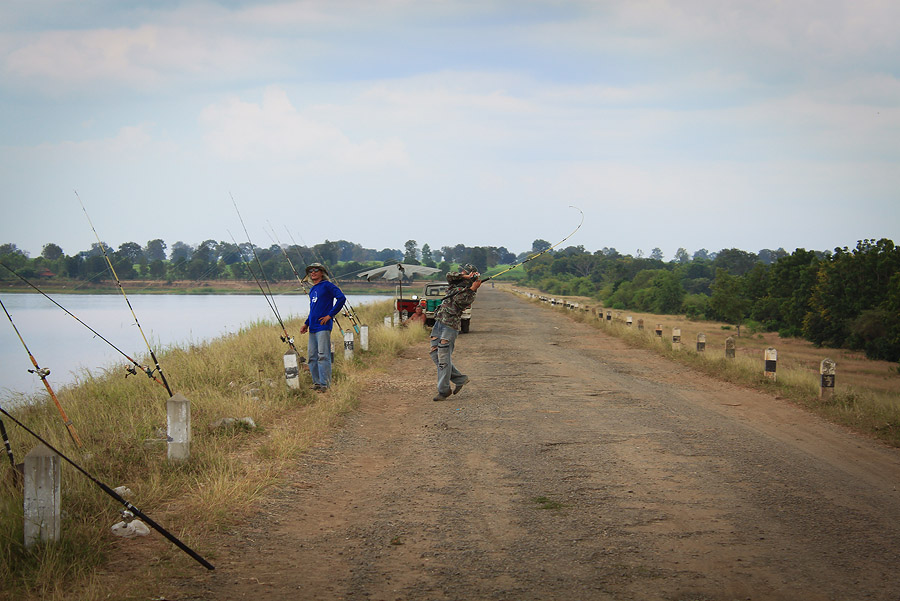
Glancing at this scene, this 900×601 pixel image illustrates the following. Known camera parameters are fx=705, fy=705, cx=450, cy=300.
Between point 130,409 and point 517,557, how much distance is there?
643 centimetres

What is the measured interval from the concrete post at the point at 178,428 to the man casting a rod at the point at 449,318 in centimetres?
453

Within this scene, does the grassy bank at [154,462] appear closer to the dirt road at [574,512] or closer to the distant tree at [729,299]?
the dirt road at [574,512]

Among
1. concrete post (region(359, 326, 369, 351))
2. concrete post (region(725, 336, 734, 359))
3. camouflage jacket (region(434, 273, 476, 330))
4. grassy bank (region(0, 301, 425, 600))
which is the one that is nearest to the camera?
grassy bank (region(0, 301, 425, 600))

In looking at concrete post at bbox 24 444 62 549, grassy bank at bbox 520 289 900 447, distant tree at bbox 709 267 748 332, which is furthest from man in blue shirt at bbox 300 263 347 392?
distant tree at bbox 709 267 748 332

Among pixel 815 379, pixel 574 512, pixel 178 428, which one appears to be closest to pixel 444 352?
pixel 178 428

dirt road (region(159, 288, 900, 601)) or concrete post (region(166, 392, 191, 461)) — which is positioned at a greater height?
concrete post (region(166, 392, 191, 461))

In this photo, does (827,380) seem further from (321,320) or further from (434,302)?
(434,302)

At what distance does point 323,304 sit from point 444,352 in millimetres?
1986

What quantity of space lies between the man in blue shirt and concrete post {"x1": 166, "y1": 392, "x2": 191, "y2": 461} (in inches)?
165

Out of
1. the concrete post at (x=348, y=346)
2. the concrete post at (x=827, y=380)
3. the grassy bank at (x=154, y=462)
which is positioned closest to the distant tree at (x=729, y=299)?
the concrete post at (x=827, y=380)

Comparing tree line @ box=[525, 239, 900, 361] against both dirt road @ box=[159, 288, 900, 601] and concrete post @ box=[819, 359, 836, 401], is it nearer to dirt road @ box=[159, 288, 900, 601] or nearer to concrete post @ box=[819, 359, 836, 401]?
concrete post @ box=[819, 359, 836, 401]

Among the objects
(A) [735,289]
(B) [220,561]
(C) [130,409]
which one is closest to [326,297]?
→ (C) [130,409]

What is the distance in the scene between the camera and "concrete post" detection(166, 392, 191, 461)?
6.34 meters

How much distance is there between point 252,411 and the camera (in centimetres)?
870
